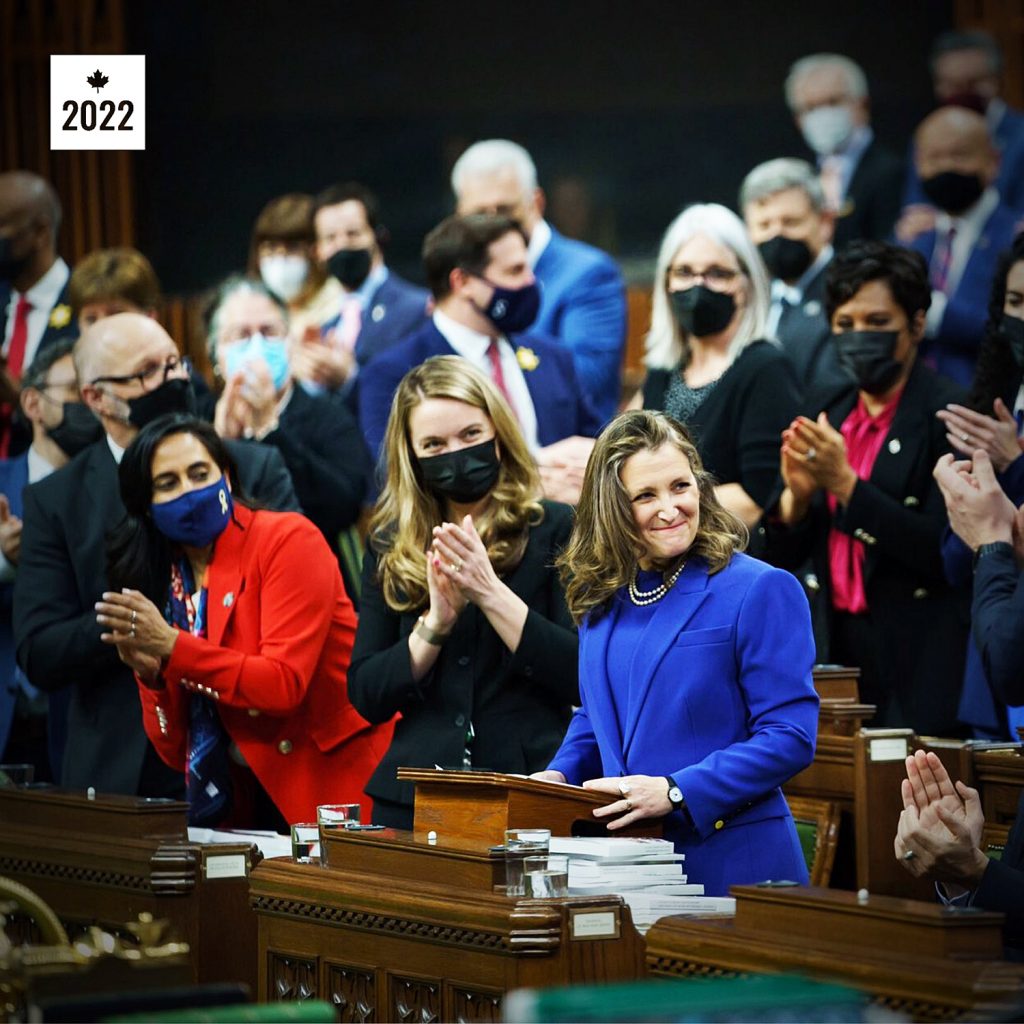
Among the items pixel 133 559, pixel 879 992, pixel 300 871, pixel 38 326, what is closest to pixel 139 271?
pixel 38 326

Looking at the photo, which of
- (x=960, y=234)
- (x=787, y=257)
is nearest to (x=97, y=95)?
(x=787, y=257)

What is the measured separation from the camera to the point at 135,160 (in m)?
9.23

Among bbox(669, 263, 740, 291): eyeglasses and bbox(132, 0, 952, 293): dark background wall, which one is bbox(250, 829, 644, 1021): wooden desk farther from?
bbox(132, 0, 952, 293): dark background wall

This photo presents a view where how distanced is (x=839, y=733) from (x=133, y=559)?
1.81m

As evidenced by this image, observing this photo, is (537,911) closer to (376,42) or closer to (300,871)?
(300,871)

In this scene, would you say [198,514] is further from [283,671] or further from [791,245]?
[791,245]

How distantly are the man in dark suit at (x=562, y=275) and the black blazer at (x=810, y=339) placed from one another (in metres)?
0.81

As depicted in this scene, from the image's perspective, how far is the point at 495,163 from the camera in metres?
8.56

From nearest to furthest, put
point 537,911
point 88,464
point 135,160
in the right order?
point 537,911 < point 88,464 < point 135,160

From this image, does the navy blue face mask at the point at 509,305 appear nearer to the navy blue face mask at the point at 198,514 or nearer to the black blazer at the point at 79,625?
the black blazer at the point at 79,625

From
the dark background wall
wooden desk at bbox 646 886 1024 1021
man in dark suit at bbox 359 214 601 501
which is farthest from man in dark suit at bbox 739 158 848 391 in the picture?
Answer: wooden desk at bbox 646 886 1024 1021

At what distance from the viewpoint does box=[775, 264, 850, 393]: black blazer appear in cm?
668

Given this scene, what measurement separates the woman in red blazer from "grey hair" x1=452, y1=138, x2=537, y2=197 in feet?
12.3

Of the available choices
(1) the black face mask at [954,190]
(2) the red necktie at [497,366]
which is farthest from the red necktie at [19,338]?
(1) the black face mask at [954,190]
